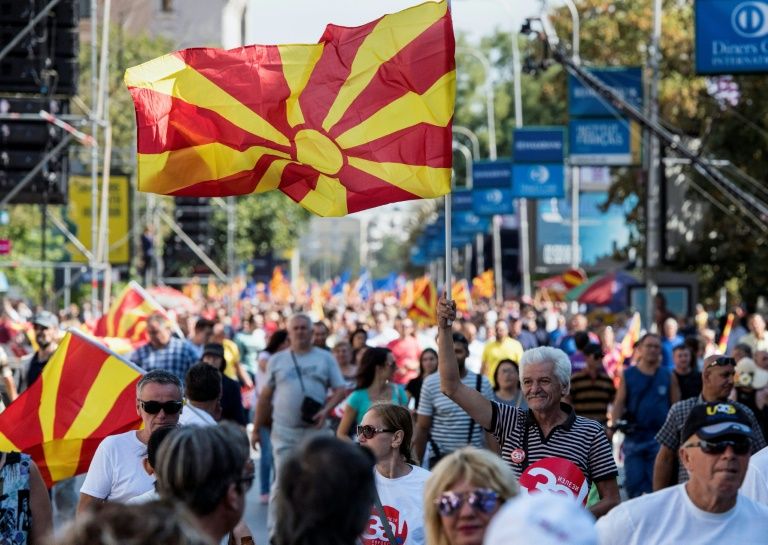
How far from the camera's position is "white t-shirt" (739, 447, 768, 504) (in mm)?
6512

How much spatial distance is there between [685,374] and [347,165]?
497 centimetres

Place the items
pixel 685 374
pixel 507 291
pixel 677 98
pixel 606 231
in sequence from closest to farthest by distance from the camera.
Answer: pixel 685 374 < pixel 677 98 < pixel 606 231 < pixel 507 291

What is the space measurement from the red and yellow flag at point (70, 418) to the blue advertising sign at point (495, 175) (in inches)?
1299

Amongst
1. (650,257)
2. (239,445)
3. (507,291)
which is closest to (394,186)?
(239,445)

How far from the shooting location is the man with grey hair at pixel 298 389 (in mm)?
12555

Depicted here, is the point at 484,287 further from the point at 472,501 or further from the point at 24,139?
the point at 472,501

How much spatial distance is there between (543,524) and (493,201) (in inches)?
1553

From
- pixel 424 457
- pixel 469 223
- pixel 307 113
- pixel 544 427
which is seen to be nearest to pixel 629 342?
pixel 424 457

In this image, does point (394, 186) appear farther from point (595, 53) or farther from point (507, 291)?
point (507, 291)

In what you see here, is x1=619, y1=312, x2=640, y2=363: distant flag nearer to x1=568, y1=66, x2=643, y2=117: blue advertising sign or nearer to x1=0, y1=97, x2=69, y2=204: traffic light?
x1=568, y1=66, x2=643, y2=117: blue advertising sign

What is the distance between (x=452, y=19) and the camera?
28.2 feet

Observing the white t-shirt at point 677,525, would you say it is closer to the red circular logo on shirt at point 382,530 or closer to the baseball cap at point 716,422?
the baseball cap at point 716,422

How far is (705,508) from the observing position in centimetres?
508

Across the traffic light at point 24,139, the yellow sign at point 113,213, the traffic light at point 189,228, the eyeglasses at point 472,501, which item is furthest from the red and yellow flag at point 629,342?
the traffic light at point 189,228
